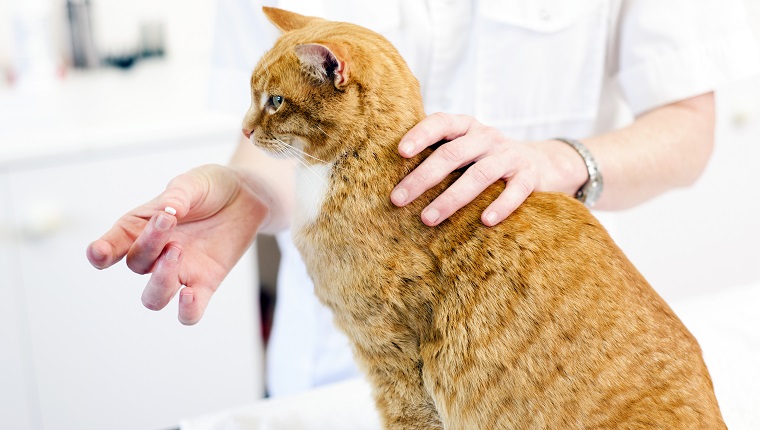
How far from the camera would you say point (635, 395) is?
0.63 metres

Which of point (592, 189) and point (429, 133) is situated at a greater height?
point (429, 133)

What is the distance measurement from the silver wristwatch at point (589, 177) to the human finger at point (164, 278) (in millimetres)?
508

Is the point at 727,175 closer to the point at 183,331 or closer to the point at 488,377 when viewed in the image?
the point at 183,331

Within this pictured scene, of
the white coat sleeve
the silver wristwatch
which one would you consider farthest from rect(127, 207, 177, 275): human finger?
the white coat sleeve

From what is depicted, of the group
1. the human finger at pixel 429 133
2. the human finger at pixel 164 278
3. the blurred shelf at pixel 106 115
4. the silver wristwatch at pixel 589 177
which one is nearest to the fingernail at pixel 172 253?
the human finger at pixel 164 278

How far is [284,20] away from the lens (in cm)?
78

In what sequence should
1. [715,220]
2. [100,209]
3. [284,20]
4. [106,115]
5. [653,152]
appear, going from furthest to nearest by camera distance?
[715,220]
[106,115]
[100,209]
[653,152]
[284,20]

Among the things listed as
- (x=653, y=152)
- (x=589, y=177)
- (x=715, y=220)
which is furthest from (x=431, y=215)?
(x=715, y=220)

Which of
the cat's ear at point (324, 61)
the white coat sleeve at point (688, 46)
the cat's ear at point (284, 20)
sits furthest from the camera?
the white coat sleeve at point (688, 46)

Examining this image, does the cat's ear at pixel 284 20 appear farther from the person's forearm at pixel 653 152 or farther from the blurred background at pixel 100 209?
the blurred background at pixel 100 209

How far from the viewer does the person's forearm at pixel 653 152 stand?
1.00 m

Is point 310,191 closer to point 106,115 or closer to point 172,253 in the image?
point 172,253

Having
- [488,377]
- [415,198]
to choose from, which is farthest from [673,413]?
[415,198]

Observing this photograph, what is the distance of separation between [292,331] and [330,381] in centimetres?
11
